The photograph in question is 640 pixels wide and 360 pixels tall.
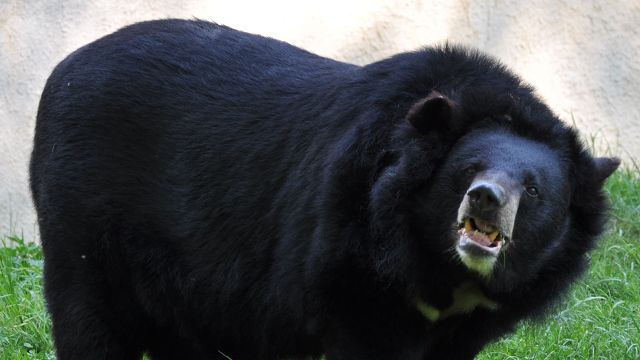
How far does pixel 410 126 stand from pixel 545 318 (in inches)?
39.5

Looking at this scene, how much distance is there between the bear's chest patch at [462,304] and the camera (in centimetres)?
452

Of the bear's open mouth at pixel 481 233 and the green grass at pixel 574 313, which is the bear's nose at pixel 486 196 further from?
the green grass at pixel 574 313

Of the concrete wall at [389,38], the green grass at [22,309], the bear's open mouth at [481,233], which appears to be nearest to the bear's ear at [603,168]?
the bear's open mouth at [481,233]

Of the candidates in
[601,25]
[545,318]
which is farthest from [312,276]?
[601,25]

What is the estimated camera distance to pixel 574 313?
255 inches

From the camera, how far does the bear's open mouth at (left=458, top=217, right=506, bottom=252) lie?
13.8 ft

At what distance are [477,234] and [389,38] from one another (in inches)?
194

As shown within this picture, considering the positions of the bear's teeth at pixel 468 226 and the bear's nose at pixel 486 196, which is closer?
the bear's nose at pixel 486 196

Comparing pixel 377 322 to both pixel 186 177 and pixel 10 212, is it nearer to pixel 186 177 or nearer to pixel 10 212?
pixel 186 177

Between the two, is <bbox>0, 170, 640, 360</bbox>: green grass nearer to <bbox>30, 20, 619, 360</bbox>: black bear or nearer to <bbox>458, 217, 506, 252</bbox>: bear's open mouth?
<bbox>30, 20, 619, 360</bbox>: black bear

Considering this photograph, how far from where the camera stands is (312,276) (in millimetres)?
4508

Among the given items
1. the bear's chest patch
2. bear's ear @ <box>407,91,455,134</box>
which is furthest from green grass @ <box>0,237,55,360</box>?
bear's ear @ <box>407,91,455,134</box>

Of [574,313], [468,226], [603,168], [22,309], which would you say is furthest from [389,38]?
[468,226]

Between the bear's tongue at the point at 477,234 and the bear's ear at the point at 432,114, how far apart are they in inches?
16.1
